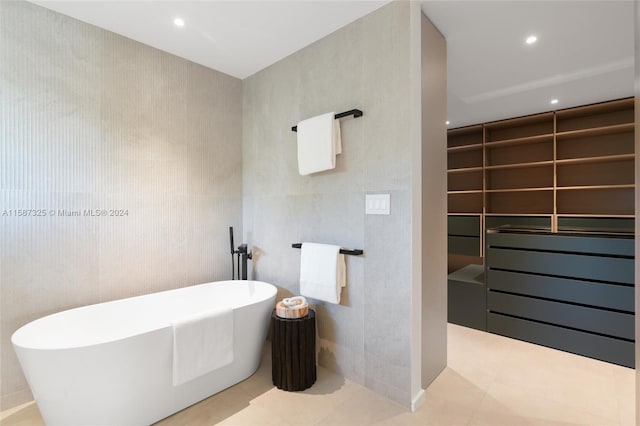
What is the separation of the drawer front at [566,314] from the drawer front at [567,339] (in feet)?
0.17

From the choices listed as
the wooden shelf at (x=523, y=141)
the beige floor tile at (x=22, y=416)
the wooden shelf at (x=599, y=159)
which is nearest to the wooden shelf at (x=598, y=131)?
the wooden shelf at (x=523, y=141)

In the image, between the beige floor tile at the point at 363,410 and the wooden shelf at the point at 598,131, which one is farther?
the wooden shelf at the point at 598,131

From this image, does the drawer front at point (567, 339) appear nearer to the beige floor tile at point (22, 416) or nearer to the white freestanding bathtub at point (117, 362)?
the white freestanding bathtub at point (117, 362)

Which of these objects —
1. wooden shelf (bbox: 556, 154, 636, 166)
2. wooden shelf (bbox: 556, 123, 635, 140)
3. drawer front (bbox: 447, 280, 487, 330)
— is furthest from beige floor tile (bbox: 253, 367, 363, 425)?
wooden shelf (bbox: 556, 123, 635, 140)

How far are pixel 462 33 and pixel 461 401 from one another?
7.86 feet

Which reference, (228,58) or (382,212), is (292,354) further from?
(228,58)

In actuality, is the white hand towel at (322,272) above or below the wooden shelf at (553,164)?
below

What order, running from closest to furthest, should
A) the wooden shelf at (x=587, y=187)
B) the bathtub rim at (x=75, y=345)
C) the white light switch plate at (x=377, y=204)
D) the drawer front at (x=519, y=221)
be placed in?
the bathtub rim at (x=75, y=345) < the white light switch plate at (x=377, y=204) < the wooden shelf at (x=587, y=187) < the drawer front at (x=519, y=221)

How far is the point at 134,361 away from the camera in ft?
4.98

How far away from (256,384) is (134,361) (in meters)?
0.84

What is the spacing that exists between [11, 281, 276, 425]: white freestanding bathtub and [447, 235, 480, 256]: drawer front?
102 inches

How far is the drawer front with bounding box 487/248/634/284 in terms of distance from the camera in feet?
7.73

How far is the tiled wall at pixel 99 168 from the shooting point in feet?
5.94

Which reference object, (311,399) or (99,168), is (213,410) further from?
(99,168)
